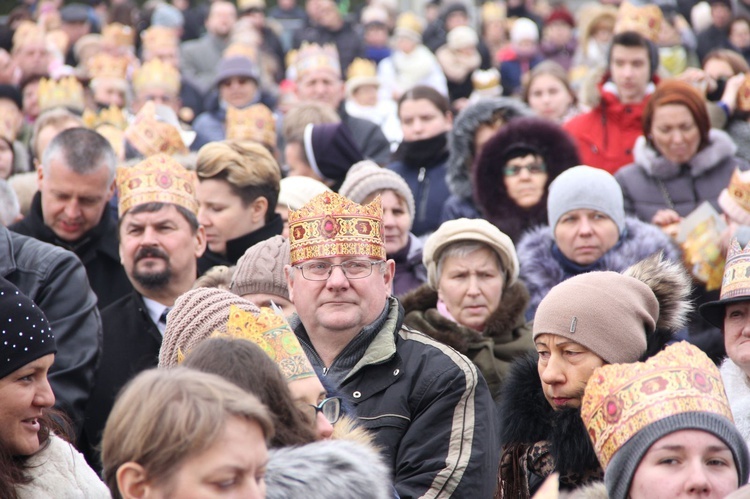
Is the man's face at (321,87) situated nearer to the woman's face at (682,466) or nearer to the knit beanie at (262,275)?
the knit beanie at (262,275)

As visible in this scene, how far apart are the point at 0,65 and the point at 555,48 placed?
6682 millimetres

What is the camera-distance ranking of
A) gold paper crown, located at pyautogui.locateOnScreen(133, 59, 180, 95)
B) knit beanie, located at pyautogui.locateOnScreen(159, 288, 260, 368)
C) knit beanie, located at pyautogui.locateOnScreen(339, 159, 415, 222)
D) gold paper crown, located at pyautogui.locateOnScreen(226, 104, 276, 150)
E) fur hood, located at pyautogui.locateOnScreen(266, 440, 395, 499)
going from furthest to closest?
gold paper crown, located at pyautogui.locateOnScreen(133, 59, 180, 95) < gold paper crown, located at pyautogui.locateOnScreen(226, 104, 276, 150) < knit beanie, located at pyautogui.locateOnScreen(339, 159, 415, 222) < knit beanie, located at pyautogui.locateOnScreen(159, 288, 260, 368) < fur hood, located at pyautogui.locateOnScreen(266, 440, 395, 499)

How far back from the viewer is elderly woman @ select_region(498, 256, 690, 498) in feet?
13.7

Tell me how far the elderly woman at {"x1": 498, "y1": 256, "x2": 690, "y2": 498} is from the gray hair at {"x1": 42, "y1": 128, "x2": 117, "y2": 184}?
9.71 feet

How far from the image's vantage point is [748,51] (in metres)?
13.6

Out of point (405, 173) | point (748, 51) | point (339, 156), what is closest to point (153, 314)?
point (339, 156)

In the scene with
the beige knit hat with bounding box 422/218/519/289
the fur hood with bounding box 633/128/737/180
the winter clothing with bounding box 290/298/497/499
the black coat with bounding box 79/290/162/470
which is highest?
the fur hood with bounding box 633/128/737/180

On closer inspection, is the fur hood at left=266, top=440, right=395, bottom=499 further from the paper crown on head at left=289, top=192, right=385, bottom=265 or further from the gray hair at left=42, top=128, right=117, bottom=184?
the gray hair at left=42, top=128, right=117, bottom=184

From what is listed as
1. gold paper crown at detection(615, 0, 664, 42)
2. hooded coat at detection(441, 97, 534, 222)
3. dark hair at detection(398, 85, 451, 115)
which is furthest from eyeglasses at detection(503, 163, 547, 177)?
gold paper crown at detection(615, 0, 664, 42)

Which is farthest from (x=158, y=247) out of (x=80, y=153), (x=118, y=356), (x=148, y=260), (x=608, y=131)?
(x=608, y=131)

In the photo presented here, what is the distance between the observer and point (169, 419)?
114 inches

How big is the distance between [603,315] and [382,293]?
3.06ft

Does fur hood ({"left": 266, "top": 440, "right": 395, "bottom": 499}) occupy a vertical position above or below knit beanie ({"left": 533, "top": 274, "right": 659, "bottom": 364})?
below

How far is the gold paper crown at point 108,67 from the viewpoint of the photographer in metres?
11.8
